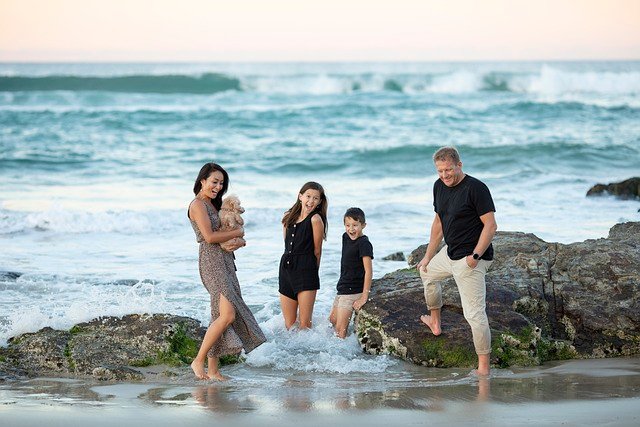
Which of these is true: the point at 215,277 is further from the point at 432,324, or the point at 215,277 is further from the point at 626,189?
the point at 626,189

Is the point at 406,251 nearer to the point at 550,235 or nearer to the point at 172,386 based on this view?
the point at 550,235

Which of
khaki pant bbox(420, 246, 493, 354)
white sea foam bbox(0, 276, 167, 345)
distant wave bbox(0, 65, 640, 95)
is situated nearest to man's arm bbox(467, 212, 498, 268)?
khaki pant bbox(420, 246, 493, 354)

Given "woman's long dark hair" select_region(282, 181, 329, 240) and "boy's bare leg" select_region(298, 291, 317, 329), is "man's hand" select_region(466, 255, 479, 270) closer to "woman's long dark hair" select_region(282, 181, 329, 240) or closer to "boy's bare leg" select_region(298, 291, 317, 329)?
"woman's long dark hair" select_region(282, 181, 329, 240)

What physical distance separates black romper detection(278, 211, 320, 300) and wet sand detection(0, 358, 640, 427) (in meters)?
1.05

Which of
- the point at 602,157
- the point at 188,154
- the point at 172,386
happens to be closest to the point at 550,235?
the point at 172,386

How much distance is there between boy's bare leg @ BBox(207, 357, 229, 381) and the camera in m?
6.72

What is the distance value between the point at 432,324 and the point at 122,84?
4423 cm

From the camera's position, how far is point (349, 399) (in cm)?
593

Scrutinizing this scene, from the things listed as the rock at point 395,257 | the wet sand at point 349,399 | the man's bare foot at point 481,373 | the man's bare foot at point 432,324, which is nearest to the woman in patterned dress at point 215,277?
the wet sand at point 349,399

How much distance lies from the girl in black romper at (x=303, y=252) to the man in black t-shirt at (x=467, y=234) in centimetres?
124

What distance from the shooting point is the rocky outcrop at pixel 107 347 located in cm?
682

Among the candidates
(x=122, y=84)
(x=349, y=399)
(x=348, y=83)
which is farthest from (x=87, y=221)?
(x=348, y=83)

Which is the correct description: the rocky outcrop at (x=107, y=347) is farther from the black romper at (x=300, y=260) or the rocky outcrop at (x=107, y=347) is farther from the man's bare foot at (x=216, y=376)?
the black romper at (x=300, y=260)

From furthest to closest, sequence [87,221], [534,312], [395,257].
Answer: [87,221], [395,257], [534,312]
